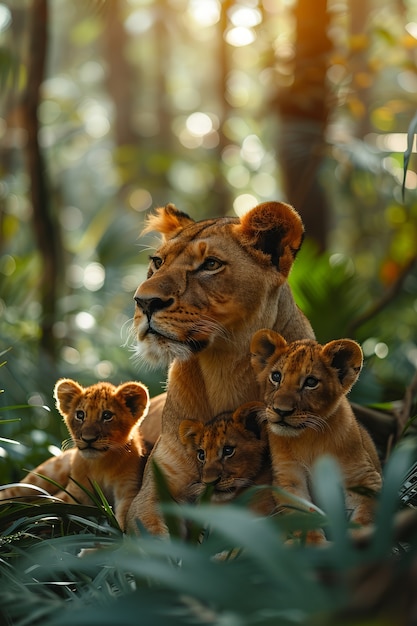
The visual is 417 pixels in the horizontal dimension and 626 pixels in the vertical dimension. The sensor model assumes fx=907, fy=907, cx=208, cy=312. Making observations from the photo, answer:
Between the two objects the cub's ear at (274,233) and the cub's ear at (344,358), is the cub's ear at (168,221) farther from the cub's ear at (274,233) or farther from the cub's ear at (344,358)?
the cub's ear at (344,358)

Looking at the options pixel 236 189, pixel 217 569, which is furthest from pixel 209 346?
pixel 236 189

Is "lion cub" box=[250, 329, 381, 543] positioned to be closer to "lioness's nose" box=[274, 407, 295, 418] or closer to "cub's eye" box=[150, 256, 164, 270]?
"lioness's nose" box=[274, 407, 295, 418]

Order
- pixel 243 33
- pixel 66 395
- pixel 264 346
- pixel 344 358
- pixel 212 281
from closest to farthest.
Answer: pixel 344 358 → pixel 264 346 → pixel 212 281 → pixel 66 395 → pixel 243 33

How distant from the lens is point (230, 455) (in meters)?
3.06

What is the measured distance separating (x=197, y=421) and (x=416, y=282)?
5069 millimetres

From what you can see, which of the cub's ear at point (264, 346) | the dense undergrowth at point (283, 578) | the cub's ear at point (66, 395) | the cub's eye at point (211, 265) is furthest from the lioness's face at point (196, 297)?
the dense undergrowth at point (283, 578)

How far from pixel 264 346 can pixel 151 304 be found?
1.34ft

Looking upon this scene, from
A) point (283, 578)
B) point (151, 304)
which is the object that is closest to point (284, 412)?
point (151, 304)

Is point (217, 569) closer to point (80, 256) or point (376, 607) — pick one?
point (376, 607)

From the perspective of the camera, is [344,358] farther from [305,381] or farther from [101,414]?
[101,414]

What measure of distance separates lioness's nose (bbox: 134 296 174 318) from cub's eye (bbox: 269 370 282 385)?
17.0 inches

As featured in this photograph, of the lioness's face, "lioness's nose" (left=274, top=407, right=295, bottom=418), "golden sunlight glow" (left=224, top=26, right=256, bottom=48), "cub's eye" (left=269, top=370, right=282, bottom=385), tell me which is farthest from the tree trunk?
"lioness's nose" (left=274, top=407, right=295, bottom=418)

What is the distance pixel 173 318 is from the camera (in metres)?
3.08

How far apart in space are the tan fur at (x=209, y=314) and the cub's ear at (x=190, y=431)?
5cm
